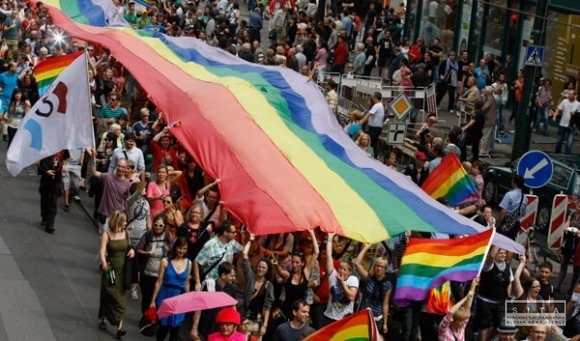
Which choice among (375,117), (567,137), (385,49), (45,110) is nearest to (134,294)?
(45,110)

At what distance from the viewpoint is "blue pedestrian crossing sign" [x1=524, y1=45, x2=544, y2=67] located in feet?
79.0

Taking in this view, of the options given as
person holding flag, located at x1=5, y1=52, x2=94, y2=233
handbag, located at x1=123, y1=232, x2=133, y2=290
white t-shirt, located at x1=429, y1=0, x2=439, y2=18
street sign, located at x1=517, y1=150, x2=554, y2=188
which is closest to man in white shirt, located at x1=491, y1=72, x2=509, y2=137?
street sign, located at x1=517, y1=150, x2=554, y2=188

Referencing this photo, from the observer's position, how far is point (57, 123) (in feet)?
58.4

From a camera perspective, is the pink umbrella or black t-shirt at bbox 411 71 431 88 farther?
black t-shirt at bbox 411 71 431 88

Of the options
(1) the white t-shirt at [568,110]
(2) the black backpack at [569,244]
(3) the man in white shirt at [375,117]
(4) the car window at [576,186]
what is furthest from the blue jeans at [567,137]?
(2) the black backpack at [569,244]

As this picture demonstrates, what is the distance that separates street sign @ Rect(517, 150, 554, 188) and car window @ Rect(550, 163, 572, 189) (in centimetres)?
312

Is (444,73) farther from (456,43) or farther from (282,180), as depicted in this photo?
(282,180)

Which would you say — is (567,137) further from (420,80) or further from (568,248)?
(568,248)

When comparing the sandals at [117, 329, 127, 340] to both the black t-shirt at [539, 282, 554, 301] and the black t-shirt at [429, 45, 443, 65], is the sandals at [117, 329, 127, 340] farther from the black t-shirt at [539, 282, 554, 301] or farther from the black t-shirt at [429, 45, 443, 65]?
the black t-shirt at [429, 45, 443, 65]

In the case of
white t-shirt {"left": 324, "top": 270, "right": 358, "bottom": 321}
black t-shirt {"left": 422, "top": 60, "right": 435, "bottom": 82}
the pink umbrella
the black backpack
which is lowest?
the black backpack

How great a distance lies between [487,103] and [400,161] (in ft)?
8.79

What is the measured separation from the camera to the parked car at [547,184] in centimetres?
2277

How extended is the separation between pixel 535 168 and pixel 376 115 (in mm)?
5901

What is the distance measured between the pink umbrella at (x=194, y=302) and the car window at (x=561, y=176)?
413 inches
